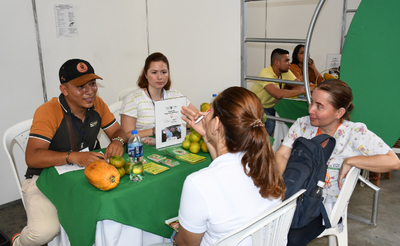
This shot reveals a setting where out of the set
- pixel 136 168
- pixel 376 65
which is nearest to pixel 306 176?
pixel 136 168

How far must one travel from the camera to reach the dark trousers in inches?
64.4

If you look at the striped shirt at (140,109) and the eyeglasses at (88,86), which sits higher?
the eyeglasses at (88,86)

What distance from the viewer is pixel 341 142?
1975 millimetres

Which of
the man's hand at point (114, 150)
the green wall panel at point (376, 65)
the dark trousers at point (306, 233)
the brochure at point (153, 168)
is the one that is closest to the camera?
the dark trousers at point (306, 233)

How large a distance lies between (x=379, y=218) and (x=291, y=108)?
1327 millimetres

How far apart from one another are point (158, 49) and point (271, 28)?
262 centimetres

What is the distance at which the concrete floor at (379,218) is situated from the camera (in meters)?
2.56

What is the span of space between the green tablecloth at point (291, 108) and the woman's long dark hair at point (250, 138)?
212 cm


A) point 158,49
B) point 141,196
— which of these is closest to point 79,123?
point 141,196

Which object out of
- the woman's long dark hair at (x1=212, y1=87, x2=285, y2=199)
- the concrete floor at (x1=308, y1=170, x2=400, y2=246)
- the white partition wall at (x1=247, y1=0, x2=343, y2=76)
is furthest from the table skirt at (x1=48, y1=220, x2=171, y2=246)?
the white partition wall at (x1=247, y1=0, x2=343, y2=76)

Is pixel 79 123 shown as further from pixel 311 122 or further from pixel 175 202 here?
pixel 311 122

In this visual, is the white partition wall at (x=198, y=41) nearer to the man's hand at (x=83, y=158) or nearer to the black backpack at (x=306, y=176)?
the man's hand at (x=83, y=158)

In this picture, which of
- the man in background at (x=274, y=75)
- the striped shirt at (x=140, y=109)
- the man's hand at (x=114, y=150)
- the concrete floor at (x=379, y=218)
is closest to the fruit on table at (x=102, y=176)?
the man's hand at (x=114, y=150)

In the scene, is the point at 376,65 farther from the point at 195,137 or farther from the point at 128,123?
the point at 128,123
